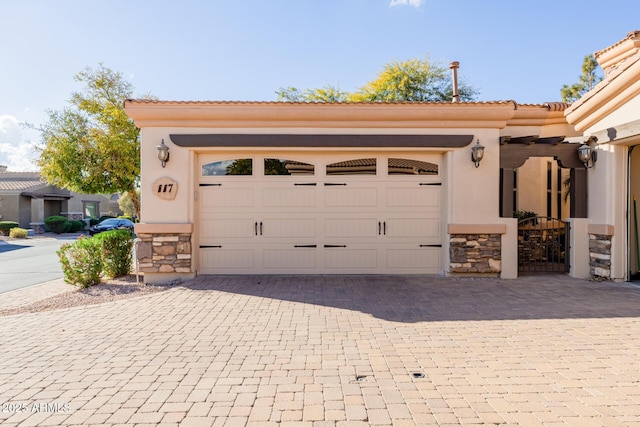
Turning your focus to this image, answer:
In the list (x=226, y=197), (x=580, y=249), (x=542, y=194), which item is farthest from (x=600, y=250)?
(x=226, y=197)

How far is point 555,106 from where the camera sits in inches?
376

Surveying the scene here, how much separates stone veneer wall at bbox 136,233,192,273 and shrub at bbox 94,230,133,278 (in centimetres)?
95

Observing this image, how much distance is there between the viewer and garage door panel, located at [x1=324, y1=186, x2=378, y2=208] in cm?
856

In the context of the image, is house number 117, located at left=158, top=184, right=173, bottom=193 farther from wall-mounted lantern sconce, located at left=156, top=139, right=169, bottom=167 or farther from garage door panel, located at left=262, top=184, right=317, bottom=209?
garage door panel, located at left=262, top=184, right=317, bottom=209

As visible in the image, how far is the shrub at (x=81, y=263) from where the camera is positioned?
7.93 m

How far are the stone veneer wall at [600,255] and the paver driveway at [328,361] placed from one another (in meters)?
1.33

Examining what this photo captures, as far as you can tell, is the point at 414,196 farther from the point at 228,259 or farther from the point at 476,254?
the point at 228,259

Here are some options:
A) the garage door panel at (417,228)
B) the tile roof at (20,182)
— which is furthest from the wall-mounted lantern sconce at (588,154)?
the tile roof at (20,182)

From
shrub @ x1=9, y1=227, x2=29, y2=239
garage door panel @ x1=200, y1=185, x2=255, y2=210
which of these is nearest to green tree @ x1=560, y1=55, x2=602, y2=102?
garage door panel @ x1=200, y1=185, x2=255, y2=210

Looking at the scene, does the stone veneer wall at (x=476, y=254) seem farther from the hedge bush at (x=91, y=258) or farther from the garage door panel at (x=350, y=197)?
the hedge bush at (x=91, y=258)

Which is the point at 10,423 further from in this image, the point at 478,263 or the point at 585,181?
the point at 585,181

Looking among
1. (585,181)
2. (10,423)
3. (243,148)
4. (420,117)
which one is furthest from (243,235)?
(585,181)

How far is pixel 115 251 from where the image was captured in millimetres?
8719

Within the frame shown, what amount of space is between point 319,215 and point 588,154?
601 centimetres
